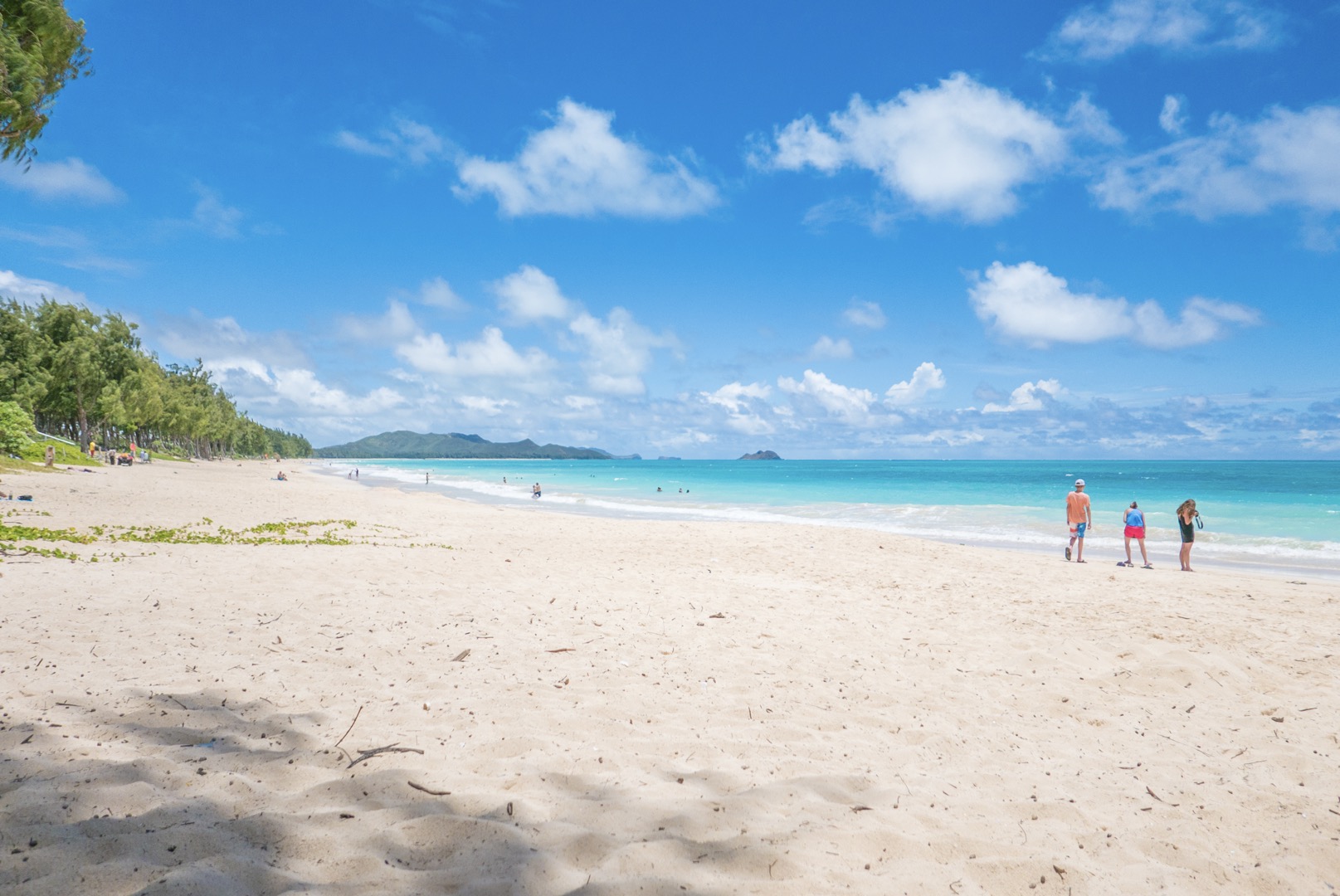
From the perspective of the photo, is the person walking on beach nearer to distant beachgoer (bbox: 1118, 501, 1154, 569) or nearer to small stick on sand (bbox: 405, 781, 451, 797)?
Answer: distant beachgoer (bbox: 1118, 501, 1154, 569)

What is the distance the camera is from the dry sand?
3.18 metres

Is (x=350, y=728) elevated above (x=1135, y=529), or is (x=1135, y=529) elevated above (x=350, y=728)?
(x=1135, y=529)

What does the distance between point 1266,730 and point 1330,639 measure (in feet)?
15.3

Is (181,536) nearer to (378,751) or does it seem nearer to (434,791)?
(378,751)

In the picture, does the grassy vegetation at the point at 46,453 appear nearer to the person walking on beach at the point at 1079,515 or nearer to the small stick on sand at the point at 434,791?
the small stick on sand at the point at 434,791

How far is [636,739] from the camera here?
15.5ft

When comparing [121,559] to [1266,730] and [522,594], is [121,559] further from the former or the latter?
[1266,730]

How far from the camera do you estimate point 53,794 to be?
10.8ft

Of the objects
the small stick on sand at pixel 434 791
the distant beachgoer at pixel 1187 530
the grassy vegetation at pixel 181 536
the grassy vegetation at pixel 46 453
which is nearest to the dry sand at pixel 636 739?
the small stick on sand at pixel 434 791

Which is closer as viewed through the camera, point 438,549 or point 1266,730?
point 1266,730

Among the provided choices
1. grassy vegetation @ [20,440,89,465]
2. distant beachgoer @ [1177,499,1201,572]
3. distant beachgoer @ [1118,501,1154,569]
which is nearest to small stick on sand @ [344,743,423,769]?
distant beachgoer @ [1118,501,1154,569]

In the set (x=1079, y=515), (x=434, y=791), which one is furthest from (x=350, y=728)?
(x=1079, y=515)

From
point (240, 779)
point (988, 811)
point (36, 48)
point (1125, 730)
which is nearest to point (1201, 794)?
point (1125, 730)

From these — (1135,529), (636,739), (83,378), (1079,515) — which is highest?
(83,378)
